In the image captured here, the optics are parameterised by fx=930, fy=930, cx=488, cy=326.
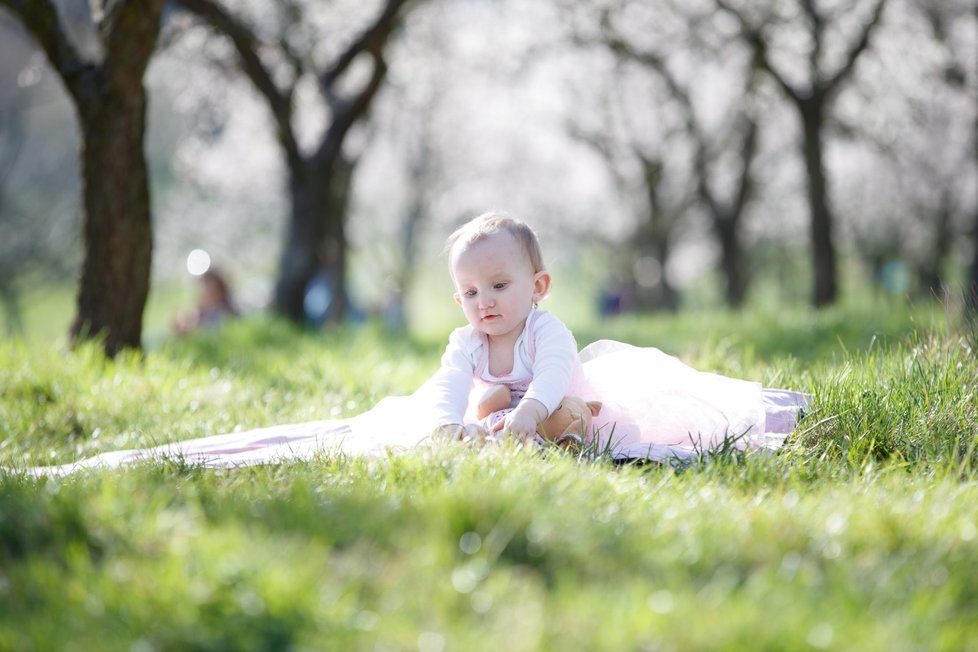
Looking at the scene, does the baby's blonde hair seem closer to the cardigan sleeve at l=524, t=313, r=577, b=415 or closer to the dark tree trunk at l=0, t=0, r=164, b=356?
the cardigan sleeve at l=524, t=313, r=577, b=415

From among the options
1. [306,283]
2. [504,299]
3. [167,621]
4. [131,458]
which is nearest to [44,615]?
[167,621]

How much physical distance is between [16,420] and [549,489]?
3475 mm

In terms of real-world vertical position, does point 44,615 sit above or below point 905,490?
above

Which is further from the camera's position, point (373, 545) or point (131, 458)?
point (131, 458)

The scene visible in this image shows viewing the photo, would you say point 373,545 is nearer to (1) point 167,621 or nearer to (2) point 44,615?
(1) point 167,621

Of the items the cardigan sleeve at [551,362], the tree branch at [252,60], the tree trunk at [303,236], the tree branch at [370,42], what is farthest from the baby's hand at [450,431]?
the tree trunk at [303,236]

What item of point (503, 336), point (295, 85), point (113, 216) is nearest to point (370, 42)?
point (295, 85)

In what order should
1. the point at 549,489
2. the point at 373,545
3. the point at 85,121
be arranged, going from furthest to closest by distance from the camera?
the point at 85,121, the point at 549,489, the point at 373,545

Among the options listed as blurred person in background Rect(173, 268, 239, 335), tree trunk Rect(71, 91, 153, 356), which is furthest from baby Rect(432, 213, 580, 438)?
blurred person in background Rect(173, 268, 239, 335)

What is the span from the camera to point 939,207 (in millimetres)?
28516

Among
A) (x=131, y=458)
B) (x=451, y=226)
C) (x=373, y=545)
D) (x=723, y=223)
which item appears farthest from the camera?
(x=451, y=226)

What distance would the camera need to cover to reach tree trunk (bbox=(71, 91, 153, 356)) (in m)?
6.61

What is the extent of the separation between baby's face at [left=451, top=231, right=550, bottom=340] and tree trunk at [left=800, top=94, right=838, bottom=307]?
10.3 m

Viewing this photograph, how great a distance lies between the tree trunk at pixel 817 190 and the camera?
13234 mm
